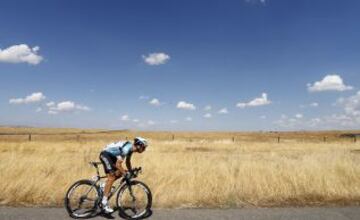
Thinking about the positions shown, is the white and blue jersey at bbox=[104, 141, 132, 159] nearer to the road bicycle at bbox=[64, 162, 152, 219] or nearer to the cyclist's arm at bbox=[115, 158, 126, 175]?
the cyclist's arm at bbox=[115, 158, 126, 175]

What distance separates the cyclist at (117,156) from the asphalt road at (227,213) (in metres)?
0.79

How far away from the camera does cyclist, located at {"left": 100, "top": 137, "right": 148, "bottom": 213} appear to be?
370 inches

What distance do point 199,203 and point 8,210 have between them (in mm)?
4483

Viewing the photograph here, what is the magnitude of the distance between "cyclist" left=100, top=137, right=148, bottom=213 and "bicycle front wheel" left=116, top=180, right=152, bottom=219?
31 centimetres

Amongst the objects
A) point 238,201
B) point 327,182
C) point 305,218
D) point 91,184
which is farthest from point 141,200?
point 327,182

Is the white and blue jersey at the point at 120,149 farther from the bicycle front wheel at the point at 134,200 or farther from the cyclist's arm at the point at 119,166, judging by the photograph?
the bicycle front wheel at the point at 134,200

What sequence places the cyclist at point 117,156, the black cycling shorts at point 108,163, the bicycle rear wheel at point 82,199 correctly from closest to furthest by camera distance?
the bicycle rear wheel at point 82,199 < the cyclist at point 117,156 < the black cycling shorts at point 108,163

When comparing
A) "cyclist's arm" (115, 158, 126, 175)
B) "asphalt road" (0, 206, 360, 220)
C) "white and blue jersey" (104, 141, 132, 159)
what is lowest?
"asphalt road" (0, 206, 360, 220)

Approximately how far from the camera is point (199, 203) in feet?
35.2

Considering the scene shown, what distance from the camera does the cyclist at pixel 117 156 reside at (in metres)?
9.39

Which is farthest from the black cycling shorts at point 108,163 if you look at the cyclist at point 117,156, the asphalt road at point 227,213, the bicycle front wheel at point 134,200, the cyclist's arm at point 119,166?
the asphalt road at point 227,213

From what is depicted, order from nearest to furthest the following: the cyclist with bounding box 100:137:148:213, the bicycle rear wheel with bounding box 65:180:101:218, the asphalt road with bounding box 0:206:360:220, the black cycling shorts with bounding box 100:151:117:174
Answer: the asphalt road with bounding box 0:206:360:220, the bicycle rear wheel with bounding box 65:180:101:218, the cyclist with bounding box 100:137:148:213, the black cycling shorts with bounding box 100:151:117:174

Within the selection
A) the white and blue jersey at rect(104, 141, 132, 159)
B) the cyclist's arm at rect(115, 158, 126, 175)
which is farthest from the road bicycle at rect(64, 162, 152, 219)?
the white and blue jersey at rect(104, 141, 132, 159)

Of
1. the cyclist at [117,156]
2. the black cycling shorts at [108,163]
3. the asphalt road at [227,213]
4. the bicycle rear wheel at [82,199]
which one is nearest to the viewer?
the asphalt road at [227,213]
